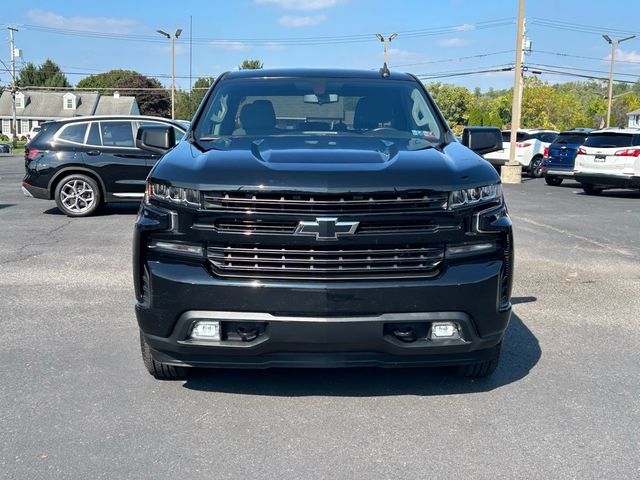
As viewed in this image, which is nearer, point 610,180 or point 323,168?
point 323,168

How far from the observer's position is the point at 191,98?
88.7 meters

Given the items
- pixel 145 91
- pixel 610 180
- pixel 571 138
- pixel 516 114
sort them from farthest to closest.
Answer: pixel 145 91 < pixel 516 114 < pixel 571 138 < pixel 610 180

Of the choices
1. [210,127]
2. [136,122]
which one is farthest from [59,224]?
[210,127]

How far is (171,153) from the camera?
14.3 feet

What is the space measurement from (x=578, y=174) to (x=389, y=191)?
1667cm

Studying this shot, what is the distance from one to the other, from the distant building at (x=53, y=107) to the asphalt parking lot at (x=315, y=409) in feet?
286

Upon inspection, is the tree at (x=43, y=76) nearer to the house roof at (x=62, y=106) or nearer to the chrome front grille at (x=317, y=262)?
the house roof at (x=62, y=106)

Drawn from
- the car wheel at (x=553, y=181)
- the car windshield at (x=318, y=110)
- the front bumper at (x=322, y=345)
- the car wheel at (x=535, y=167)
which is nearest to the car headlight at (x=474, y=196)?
the front bumper at (x=322, y=345)

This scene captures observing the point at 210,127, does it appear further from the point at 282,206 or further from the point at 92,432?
the point at 92,432

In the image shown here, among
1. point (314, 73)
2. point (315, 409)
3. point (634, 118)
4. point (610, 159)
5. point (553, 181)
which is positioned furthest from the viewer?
point (634, 118)

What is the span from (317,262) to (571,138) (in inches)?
788

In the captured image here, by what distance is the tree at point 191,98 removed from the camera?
8831 cm

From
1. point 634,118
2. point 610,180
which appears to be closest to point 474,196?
point 610,180

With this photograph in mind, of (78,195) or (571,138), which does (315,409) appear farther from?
(571,138)
